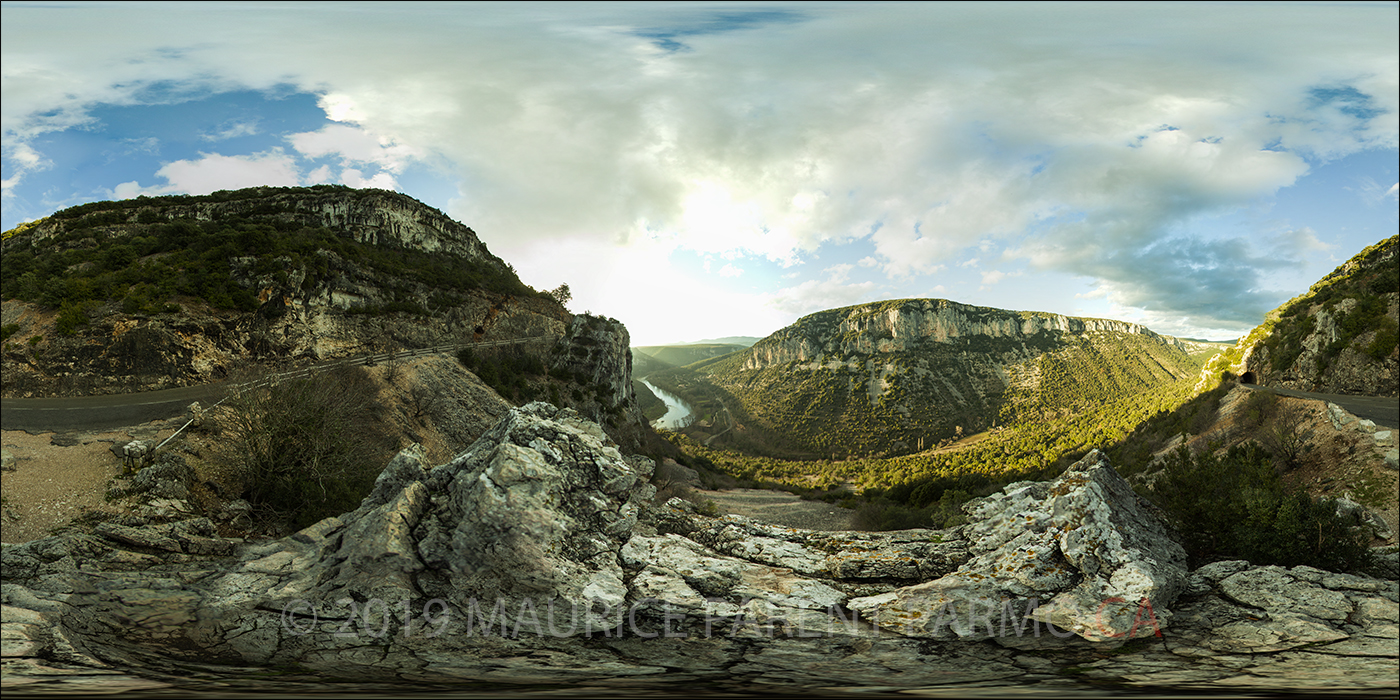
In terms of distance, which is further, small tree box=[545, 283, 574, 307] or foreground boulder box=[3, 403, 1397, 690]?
Answer: small tree box=[545, 283, 574, 307]

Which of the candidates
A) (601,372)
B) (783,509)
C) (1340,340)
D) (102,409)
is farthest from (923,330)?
(102,409)

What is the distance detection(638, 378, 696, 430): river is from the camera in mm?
86869

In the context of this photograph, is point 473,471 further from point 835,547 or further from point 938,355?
point 938,355

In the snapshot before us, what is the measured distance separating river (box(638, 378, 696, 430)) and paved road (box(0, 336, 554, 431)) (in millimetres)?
62855

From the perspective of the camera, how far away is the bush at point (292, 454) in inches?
433

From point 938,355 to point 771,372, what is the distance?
118 feet

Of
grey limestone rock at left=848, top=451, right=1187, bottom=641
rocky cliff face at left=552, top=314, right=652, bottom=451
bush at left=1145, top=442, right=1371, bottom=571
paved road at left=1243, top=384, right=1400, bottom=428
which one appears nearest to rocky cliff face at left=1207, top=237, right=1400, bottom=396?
paved road at left=1243, top=384, right=1400, bottom=428

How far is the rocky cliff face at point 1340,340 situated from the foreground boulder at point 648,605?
31118mm

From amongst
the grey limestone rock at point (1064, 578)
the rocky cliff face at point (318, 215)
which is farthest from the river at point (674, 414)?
the grey limestone rock at point (1064, 578)

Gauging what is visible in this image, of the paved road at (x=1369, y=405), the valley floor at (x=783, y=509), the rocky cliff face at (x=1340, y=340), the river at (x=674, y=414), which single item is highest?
the rocky cliff face at (x=1340, y=340)

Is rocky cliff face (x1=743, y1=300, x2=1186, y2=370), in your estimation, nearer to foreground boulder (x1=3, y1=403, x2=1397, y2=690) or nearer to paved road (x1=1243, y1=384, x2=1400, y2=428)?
paved road (x1=1243, y1=384, x2=1400, y2=428)

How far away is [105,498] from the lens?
9.73 metres

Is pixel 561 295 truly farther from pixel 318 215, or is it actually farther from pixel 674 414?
pixel 674 414

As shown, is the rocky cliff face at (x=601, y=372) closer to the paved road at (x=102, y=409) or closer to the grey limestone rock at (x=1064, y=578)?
the paved road at (x=102, y=409)
